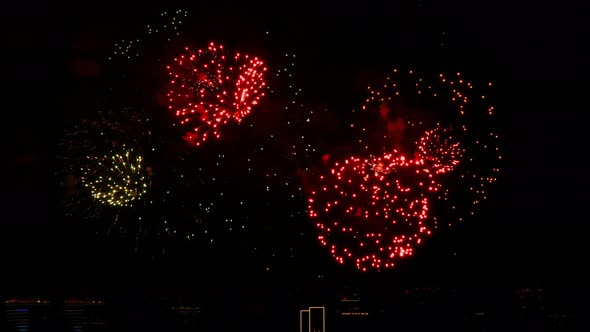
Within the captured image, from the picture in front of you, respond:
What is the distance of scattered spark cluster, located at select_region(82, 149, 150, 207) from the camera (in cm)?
227

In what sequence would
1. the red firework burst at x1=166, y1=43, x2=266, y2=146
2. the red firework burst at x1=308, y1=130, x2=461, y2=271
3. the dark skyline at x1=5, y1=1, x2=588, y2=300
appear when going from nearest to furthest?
the red firework burst at x1=166, y1=43, x2=266, y2=146, the red firework burst at x1=308, y1=130, x2=461, y2=271, the dark skyline at x1=5, y1=1, x2=588, y2=300

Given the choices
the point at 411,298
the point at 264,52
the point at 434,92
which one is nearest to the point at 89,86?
the point at 264,52

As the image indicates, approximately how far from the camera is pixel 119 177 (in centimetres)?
228

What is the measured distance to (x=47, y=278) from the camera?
2.83 meters

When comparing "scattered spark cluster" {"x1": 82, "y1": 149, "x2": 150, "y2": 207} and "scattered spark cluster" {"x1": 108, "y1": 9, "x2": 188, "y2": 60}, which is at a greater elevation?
"scattered spark cluster" {"x1": 108, "y1": 9, "x2": 188, "y2": 60}

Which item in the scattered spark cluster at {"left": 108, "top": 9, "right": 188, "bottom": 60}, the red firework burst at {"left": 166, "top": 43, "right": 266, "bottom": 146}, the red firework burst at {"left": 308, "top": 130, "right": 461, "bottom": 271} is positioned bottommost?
the red firework burst at {"left": 308, "top": 130, "right": 461, "bottom": 271}

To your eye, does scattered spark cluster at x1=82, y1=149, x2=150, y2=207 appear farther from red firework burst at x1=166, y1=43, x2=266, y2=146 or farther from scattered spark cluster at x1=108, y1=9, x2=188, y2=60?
scattered spark cluster at x1=108, y1=9, x2=188, y2=60

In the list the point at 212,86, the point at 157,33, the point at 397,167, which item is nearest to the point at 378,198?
the point at 397,167

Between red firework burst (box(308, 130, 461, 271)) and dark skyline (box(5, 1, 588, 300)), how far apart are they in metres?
0.44

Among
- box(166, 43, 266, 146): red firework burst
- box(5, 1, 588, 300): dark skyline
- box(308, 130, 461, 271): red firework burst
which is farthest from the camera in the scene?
box(5, 1, 588, 300): dark skyline

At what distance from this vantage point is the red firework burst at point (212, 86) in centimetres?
224

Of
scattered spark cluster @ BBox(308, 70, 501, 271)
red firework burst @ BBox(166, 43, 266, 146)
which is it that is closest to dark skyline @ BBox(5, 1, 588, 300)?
scattered spark cluster @ BBox(308, 70, 501, 271)

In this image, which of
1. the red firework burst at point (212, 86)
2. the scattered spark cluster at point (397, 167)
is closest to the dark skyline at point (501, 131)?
the scattered spark cluster at point (397, 167)

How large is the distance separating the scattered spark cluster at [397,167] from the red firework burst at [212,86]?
476mm
